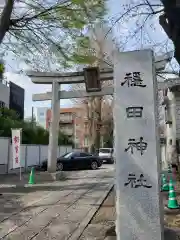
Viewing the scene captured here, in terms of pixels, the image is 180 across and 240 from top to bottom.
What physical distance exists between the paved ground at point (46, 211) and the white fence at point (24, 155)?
644 cm

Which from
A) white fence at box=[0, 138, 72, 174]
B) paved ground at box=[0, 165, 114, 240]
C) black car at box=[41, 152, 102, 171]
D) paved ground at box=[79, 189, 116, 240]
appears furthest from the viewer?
black car at box=[41, 152, 102, 171]

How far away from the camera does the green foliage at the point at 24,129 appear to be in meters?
23.8

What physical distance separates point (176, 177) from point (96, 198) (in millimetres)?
6210

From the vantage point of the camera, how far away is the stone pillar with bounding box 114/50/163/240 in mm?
5414

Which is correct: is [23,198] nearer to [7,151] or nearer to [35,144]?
[7,151]

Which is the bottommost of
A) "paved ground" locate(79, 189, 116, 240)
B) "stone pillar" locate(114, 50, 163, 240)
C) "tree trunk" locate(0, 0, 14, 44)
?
"paved ground" locate(79, 189, 116, 240)

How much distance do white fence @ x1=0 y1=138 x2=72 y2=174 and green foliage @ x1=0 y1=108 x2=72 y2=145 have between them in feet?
2.85

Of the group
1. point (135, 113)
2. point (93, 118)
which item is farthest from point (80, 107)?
point (135, 113)

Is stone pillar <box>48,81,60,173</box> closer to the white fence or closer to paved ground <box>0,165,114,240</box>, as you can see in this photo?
paved ground <box>0,165,114,240</box>

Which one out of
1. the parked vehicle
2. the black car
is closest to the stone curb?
the black car

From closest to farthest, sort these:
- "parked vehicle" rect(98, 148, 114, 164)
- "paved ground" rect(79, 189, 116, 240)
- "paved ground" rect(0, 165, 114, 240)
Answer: "paved ground" rect(79, 189, 116, 240)
"paved ground" rect(0, 165, 114, 240)
"parked vehicle" rect(98, 148, 114, 164)

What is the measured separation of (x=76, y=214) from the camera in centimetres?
867

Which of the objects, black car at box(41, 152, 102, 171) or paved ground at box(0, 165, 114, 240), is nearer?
paved ground at box(0, 165, 114, 240)

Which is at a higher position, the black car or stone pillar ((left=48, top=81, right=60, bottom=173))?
stone pillar ((left=48, top=81, right=60, bottom=173))
